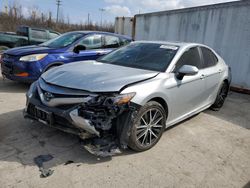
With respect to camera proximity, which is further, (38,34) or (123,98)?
(38,34)

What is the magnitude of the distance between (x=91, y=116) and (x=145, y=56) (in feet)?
5.50

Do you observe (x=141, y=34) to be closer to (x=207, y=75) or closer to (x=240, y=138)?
(x=207, y=75)

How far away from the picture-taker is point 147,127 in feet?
10.4

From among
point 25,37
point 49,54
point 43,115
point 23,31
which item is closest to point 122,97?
point 43,115

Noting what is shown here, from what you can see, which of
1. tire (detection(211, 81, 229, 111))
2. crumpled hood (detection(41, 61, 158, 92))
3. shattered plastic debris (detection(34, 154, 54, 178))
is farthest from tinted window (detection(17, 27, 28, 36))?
shattered plastic debris (detection(34, 154, 54, 178))

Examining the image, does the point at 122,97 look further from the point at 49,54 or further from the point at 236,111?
the point at 236,111

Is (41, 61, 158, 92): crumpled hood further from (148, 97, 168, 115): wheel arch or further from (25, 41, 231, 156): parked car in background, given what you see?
(148, 97, 168, 115): wheel arch

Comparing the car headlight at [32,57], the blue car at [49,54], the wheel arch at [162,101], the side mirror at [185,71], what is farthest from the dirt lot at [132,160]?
the car headlight at [32,57]

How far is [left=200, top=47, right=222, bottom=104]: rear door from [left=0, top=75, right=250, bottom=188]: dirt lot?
0.80 m

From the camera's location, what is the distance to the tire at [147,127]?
2969 mm

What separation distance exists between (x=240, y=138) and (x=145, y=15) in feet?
26.8

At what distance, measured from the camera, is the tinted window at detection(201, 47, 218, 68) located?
178 inches

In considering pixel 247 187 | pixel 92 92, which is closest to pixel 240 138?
pixel 247 187

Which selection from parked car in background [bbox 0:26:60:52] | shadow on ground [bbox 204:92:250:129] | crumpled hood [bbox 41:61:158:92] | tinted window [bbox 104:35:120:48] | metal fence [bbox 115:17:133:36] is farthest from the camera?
metal fence [bbox 115:17:133:36]
